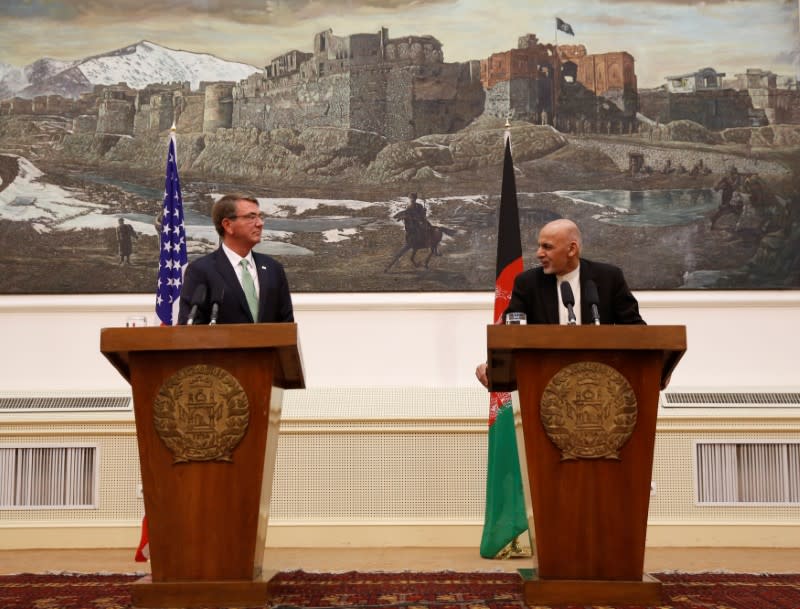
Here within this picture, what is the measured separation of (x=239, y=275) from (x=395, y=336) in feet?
9.11

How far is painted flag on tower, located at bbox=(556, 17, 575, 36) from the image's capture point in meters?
7.77

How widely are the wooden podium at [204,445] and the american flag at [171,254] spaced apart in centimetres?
236

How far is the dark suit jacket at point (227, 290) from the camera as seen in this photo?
184 inches

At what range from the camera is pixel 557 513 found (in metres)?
4.08

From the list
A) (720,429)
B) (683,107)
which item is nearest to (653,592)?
(720,429)

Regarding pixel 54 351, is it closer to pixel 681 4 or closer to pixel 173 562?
pixel 173 562

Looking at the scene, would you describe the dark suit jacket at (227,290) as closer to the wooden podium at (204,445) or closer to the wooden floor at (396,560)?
the wooden podium at (204,445)

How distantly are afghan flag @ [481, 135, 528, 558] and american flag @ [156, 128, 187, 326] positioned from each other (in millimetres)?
2119

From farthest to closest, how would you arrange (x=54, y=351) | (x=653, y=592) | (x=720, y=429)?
(x=54, y=351)
(x=720, y=429)
(x=653, y=592)

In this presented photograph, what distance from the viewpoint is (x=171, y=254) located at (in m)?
6.48

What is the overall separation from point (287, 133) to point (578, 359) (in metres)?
4.30

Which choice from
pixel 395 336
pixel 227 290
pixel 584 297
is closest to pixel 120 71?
pixel 395 336

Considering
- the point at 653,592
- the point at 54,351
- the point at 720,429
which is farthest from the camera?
the point at 54,351

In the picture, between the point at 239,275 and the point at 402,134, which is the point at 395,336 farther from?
the point at 239,275
